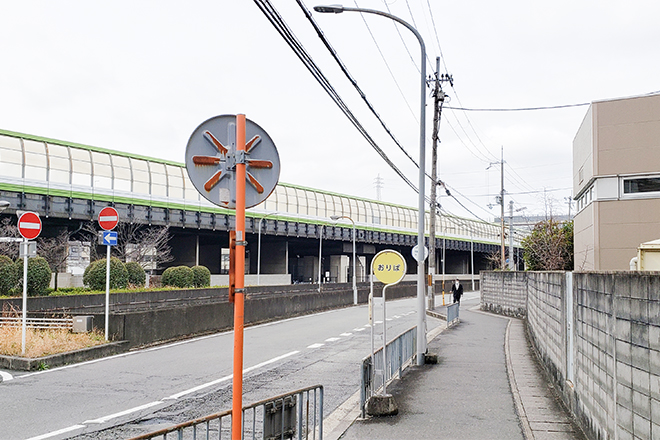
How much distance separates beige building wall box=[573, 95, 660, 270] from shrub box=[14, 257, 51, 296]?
23.9 meters

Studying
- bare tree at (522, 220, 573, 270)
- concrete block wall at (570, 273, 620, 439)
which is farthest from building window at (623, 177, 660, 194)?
concrete block wall at (570, 273, 620, 439)

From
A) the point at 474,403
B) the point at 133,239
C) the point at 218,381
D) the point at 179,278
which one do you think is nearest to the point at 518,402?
the point at 474,403

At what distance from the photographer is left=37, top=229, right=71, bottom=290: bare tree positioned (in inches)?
1631

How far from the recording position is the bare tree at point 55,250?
136ft

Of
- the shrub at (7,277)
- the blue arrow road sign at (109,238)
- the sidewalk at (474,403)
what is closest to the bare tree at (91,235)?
the shrub at (7,277)

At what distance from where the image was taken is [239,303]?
4.71 meters

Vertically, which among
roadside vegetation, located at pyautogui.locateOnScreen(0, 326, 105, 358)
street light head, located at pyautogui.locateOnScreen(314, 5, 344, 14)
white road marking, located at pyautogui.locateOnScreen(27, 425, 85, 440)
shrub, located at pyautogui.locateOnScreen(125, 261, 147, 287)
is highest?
street light head, located at pyautogui.locateOnScreen(314, 5, 344, 14)

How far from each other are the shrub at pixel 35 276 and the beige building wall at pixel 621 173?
78.4ft

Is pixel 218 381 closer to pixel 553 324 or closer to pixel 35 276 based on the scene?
pixel 553 324

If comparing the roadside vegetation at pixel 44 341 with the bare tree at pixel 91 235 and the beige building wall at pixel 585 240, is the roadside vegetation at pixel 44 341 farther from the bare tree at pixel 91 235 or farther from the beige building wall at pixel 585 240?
the bare tree at pixel 91 235

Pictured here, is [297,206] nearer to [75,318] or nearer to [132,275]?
[132,275]

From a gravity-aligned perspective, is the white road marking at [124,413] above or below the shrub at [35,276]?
below

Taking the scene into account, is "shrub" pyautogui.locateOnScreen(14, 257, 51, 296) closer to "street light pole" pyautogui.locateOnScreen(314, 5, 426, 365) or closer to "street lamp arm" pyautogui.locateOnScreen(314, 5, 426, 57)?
"street light pole" pyautogui.locateOnScreen(314, 5, 426, 365)

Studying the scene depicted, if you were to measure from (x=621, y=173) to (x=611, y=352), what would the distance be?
18.9 m
